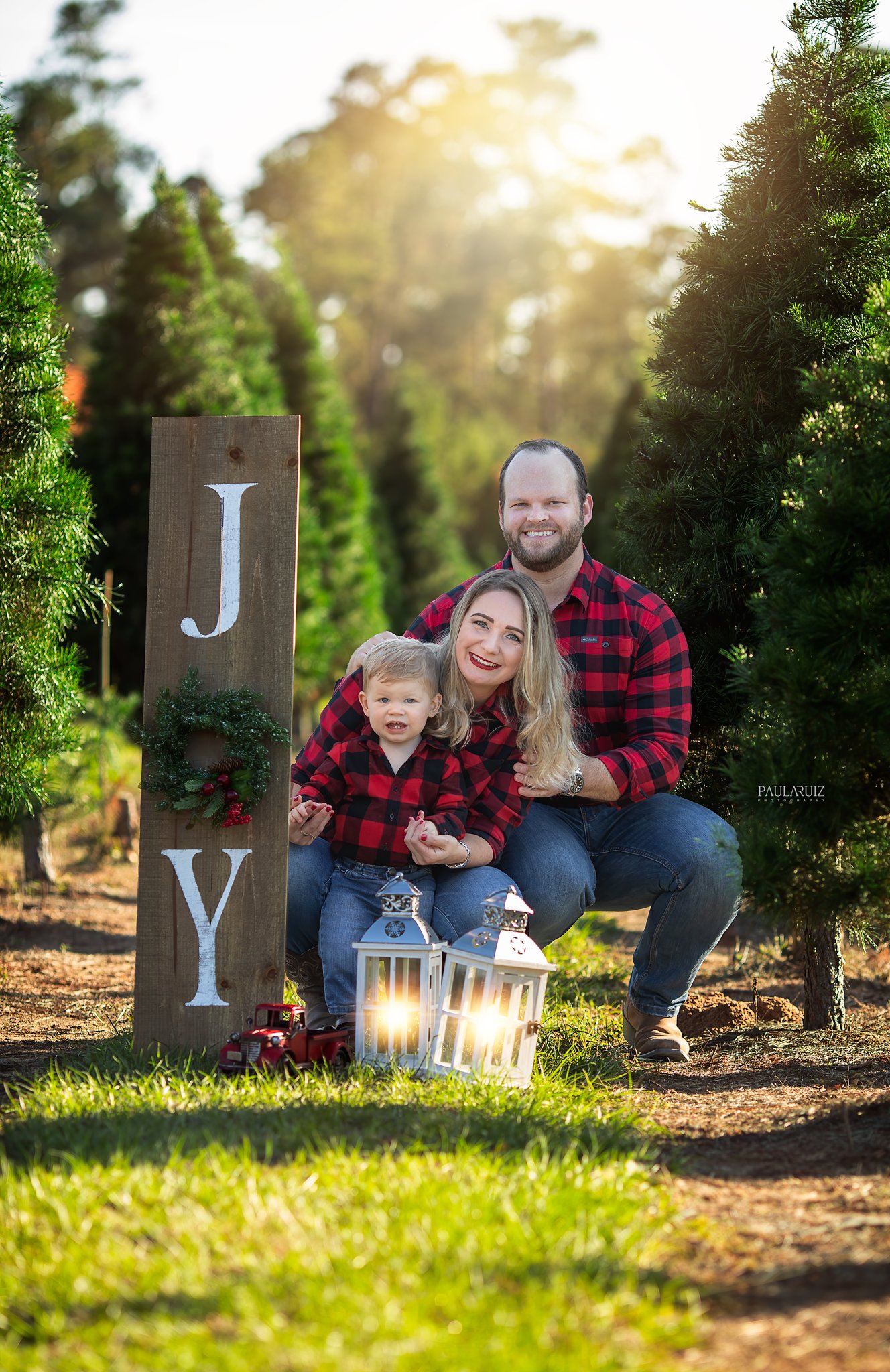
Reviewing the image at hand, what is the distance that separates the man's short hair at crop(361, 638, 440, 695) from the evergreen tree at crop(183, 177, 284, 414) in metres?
7.35

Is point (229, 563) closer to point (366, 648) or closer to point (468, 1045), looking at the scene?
point (366, 648)

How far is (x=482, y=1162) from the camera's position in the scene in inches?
90.0

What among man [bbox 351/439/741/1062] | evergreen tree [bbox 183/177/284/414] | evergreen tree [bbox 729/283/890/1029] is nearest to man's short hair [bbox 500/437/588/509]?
man [bbox 351/439/741/1062]

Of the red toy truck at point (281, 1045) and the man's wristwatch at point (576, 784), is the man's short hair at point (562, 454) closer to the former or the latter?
the man's wristwatch at point (576, 784)

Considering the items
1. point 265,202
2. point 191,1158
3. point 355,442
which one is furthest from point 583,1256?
point 265,202

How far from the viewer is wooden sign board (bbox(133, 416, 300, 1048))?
3262mm

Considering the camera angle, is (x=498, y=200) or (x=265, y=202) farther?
(x=498, y=200)

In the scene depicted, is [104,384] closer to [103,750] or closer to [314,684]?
[103,750]

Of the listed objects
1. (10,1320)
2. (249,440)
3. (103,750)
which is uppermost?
(249,440)

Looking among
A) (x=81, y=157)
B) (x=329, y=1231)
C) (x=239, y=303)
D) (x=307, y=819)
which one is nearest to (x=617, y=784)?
(x=307, y=819)

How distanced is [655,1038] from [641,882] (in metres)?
0.46

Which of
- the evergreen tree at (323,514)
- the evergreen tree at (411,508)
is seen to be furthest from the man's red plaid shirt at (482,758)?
the evergreen tree at (411,508)

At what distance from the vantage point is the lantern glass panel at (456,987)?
9.77 ft

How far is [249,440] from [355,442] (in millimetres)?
18382
